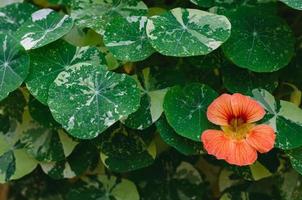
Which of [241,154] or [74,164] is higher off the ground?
[241,154]

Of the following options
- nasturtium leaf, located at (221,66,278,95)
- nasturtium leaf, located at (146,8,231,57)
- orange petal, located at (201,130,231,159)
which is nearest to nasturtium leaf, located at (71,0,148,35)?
nasturtium leaf, located at (146,8,231,57)

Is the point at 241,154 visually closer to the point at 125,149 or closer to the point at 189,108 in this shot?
the point at 189,108

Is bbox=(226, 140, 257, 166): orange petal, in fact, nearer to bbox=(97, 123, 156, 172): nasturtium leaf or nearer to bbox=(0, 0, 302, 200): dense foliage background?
bbox=(0, 0, 302, 200): dense foliage background

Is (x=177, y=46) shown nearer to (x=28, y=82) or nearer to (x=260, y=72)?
(x=260, y=72)

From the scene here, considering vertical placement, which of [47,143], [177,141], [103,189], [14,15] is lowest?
[103,189]

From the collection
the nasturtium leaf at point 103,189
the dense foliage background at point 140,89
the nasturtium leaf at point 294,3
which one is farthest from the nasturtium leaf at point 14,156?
the nasturtium leaf at point 294,3

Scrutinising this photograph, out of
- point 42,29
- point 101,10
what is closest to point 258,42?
point 101,10

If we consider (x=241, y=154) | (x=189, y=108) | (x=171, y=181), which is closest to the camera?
(x=241, y=154)
